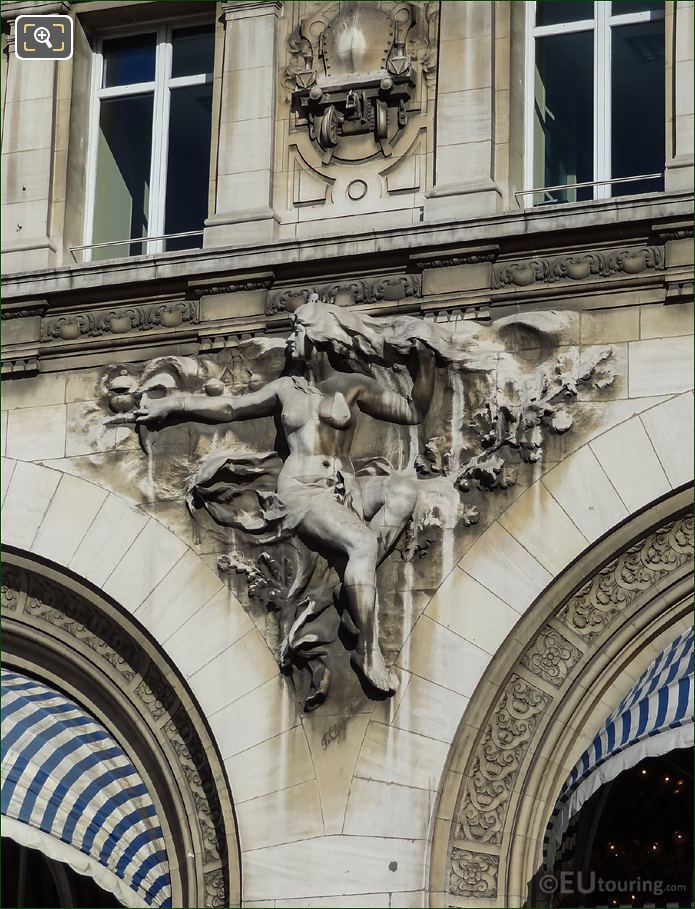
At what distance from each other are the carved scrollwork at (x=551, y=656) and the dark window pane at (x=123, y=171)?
5.57 metres

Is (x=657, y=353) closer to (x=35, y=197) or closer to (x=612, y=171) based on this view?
(x=612, y=171)

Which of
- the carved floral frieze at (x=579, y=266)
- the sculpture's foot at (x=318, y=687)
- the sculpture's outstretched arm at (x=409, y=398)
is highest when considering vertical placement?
the carved floral frieze at (x=579, y=266)

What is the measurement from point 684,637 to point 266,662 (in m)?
3.37

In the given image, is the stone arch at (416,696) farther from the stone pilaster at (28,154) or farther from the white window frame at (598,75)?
the stone pilaster at (28,154)

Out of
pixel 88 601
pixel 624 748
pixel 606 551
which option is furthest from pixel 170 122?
pixel 624 748

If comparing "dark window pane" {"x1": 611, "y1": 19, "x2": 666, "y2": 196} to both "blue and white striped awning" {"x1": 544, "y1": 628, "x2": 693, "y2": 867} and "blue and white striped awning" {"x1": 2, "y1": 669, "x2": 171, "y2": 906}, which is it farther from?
"blue and white striped awning" {"x1": 2, "y1": 669, "x2": 171, "y2": 906}

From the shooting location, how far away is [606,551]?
17031 millimetres

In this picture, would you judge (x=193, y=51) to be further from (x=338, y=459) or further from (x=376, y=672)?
(x=376, y=672)

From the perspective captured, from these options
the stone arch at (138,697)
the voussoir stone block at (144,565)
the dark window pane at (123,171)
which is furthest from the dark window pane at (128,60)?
the stone arch at (138,697)

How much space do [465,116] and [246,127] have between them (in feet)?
6.66

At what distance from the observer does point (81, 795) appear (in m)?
17.8

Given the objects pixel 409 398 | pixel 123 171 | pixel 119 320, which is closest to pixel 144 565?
pixel 119 320

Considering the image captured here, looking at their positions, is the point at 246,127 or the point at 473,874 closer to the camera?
the point at 473,874

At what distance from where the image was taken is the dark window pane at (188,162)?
1973 centimetres
